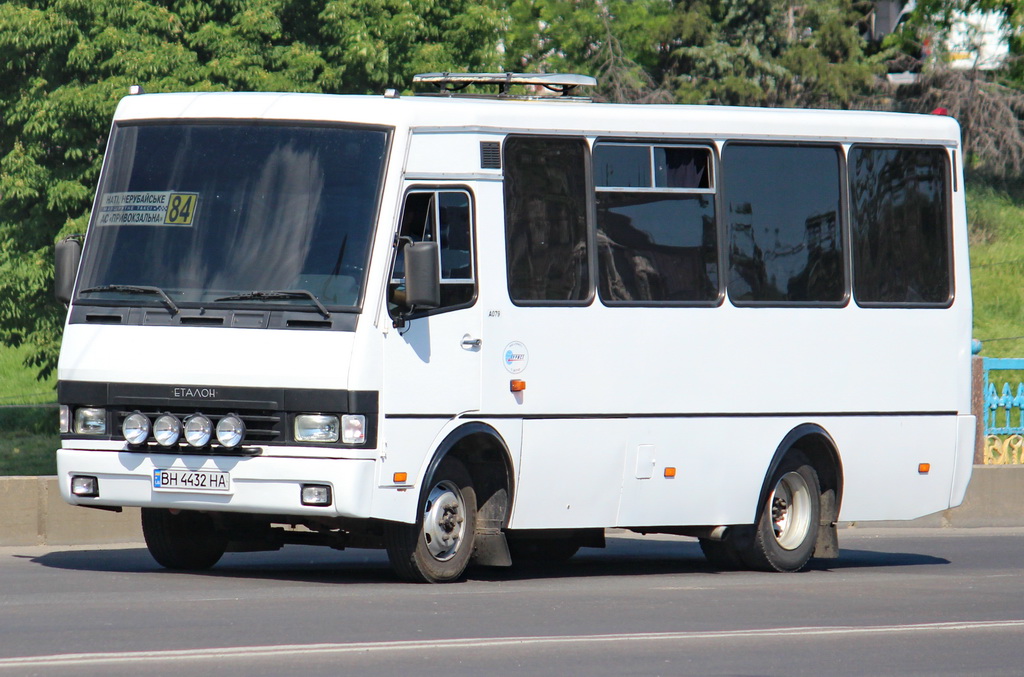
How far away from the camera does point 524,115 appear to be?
11930 millimetres

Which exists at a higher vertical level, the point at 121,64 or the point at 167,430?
the point at 121,64

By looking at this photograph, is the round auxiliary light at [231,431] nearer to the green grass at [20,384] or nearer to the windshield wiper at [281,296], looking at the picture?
the windshield wiper at [281,296]

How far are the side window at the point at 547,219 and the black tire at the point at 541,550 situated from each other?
2.23 meters

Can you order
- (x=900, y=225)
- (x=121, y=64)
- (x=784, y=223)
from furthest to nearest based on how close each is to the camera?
(x=121, y=64)
(x=900, y=225)
(x=784, y=223)

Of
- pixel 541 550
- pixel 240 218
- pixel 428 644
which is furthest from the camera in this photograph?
pixel 541 550

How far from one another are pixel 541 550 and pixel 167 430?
3.77 metres

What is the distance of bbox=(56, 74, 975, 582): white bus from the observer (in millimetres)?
10836

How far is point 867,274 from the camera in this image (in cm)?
1377

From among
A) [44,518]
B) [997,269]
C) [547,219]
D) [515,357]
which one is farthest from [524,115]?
[997,269]

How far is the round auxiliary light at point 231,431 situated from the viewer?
1076 centimetres

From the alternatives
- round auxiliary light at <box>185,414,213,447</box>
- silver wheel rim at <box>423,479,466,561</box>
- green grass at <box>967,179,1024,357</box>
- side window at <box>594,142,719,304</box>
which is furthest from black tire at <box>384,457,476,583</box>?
green grass at <box>967,179,1024,357</box>

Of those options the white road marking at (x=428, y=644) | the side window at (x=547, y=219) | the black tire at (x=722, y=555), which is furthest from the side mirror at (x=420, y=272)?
the black tire at (x=722, y=555)

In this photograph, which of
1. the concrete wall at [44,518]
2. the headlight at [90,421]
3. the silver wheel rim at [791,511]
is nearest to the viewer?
the headlight at [90,421]

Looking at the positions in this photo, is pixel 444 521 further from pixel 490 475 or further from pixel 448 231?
pixel 448 231
